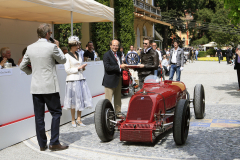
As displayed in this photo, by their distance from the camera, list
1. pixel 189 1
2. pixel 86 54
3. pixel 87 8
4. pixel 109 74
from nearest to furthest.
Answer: pixel 109 74 → pixel 87 8 → pixel 86 54 → pixel 189 1

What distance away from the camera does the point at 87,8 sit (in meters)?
9.26

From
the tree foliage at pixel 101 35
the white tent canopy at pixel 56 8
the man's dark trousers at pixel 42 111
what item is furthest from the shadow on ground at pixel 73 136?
the tree foliage at pixel 101 35

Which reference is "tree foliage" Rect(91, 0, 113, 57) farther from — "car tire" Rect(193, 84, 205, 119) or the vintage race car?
the vintage race car

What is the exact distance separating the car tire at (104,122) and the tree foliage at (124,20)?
54.8ft

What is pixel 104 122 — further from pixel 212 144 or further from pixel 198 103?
pixel 198 103

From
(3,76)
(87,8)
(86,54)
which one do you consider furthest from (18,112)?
(86,54)

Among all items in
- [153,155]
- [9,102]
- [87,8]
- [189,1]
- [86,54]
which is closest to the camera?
[153,155]

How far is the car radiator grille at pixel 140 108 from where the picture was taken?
17.7 ft

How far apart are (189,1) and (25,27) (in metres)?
44.1

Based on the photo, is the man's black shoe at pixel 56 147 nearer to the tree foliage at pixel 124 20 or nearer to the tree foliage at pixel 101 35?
the tree foliage at pixel 101 35

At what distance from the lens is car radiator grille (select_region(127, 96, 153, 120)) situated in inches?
212

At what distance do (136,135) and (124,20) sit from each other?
17973 millimetres

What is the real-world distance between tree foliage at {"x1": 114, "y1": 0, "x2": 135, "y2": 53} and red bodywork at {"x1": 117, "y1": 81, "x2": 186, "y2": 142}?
54.2 ft

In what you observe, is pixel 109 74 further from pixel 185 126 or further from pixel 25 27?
pixel 25 27
